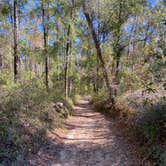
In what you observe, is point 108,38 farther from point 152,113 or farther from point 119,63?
point 152,113

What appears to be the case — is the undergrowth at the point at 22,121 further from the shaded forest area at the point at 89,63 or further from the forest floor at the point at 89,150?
the forest floor at the point at 89,150

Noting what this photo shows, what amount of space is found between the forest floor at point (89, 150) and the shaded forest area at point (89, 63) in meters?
0.34

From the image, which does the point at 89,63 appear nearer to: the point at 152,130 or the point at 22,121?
the point at 22,121

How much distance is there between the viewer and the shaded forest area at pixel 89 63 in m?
7.10

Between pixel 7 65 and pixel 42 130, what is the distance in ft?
40.0

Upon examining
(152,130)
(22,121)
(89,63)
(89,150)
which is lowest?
(89,150)

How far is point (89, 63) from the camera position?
28.9 meters

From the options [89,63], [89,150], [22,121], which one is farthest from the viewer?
[89,63]

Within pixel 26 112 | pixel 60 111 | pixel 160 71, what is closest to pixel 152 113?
pixel 160 71

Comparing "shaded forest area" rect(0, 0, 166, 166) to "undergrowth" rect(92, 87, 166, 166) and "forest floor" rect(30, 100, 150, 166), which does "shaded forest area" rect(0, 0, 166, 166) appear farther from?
"forest floor" rect(30, 100, 150, 166)

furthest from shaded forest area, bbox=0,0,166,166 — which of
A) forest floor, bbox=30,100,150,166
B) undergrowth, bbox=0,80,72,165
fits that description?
forest floor, bbox=30,100,150,166

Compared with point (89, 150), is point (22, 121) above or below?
above

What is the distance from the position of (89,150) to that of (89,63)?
71.3ft

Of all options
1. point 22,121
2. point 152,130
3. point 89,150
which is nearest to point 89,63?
point 22,121
